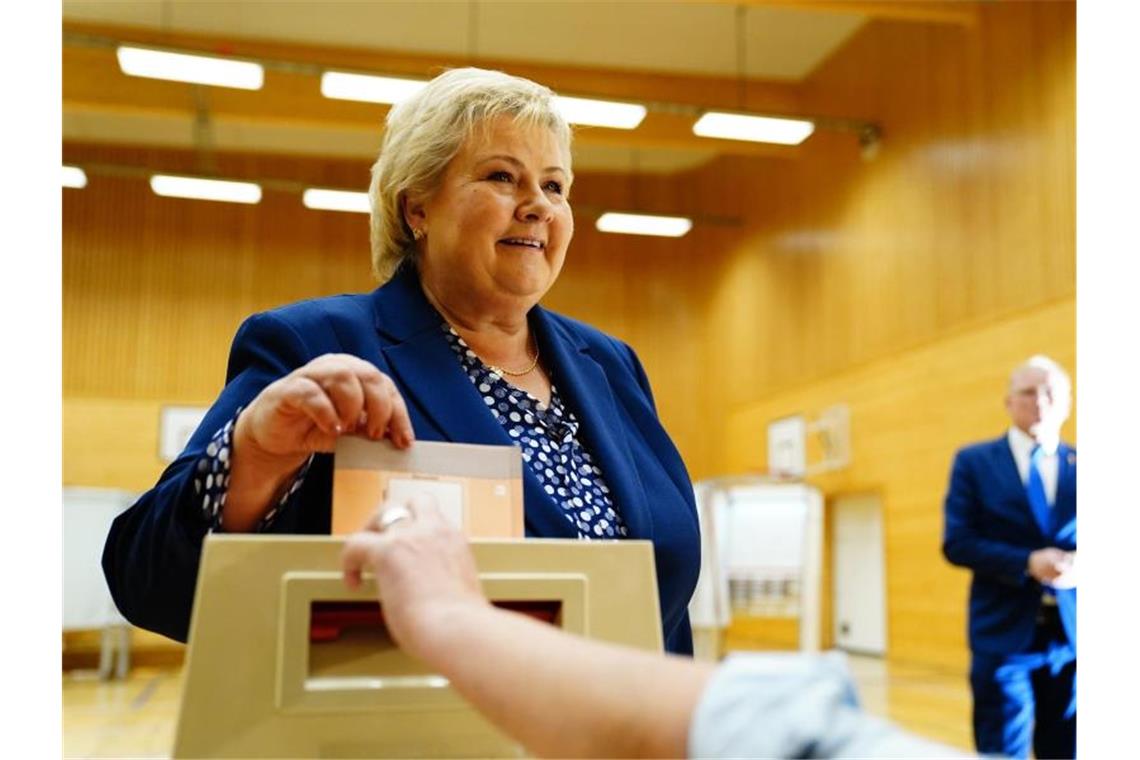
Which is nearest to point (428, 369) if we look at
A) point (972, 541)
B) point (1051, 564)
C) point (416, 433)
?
point (416, 433)

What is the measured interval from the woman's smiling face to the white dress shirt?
11.1ft

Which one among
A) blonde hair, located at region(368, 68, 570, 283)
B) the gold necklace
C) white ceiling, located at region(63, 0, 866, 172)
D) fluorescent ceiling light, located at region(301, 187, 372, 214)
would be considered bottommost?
the gold necklace

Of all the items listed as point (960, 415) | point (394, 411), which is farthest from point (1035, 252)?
point (394, 411)

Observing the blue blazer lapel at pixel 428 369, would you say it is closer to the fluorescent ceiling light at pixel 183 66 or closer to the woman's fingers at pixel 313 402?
the woman's fingers at pixel 313 402

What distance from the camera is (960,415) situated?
9.88 meters

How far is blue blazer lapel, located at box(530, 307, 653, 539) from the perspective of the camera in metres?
1.50

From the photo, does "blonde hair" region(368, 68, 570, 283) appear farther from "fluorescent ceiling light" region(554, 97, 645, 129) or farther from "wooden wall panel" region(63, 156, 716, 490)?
"wooden wall panel" region(63, 156, 716, 490)

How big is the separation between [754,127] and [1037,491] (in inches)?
243

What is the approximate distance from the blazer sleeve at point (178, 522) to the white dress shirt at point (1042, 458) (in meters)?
3.79

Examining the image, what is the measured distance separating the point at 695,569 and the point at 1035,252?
27.3 ft

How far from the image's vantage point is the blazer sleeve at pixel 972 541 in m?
4.31

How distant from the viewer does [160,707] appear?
24.5 feet

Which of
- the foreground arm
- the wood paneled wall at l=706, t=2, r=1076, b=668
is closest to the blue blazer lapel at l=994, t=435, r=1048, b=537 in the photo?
the wood paneled wall at l=706, t=2, r=1076, b=668
